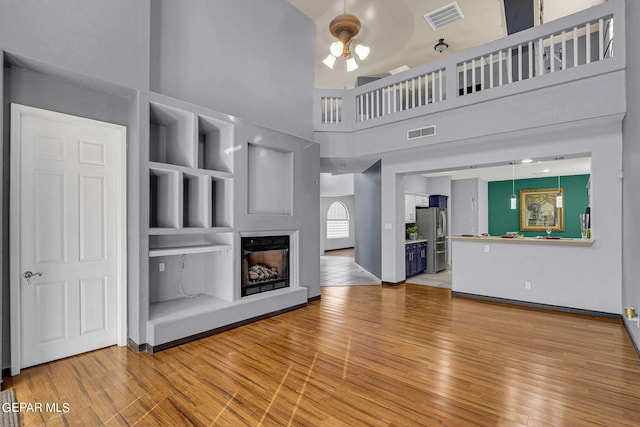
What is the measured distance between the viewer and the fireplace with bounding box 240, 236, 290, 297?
451 cm

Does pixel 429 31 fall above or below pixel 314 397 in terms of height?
above

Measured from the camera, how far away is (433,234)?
27.1ft

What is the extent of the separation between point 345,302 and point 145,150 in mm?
3810

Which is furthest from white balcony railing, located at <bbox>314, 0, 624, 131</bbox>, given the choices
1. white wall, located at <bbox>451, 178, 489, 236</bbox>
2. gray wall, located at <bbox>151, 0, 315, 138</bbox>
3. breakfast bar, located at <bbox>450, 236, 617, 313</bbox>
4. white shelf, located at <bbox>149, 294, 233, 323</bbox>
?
white wall, located at <bbox>451, 178, 489, 236</bbox>

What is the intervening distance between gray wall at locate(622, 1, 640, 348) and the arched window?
1115 cm

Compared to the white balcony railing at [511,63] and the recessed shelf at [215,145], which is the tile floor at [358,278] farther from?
the recessed shelf at [215,145]

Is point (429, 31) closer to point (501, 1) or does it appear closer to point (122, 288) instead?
point (501, 1)

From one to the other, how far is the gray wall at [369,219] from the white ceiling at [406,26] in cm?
272

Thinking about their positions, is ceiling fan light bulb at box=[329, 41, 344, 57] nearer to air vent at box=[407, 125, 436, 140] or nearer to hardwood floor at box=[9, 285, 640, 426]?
air vent at box=[407, 125, 436, 140]

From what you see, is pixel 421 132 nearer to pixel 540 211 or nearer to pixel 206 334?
pixel 206 334

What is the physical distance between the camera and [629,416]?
2.23m

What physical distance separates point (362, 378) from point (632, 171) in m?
3.74

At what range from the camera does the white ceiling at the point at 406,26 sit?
227 inches

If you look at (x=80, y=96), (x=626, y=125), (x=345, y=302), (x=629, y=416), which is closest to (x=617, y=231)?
(x=626, y=125)
